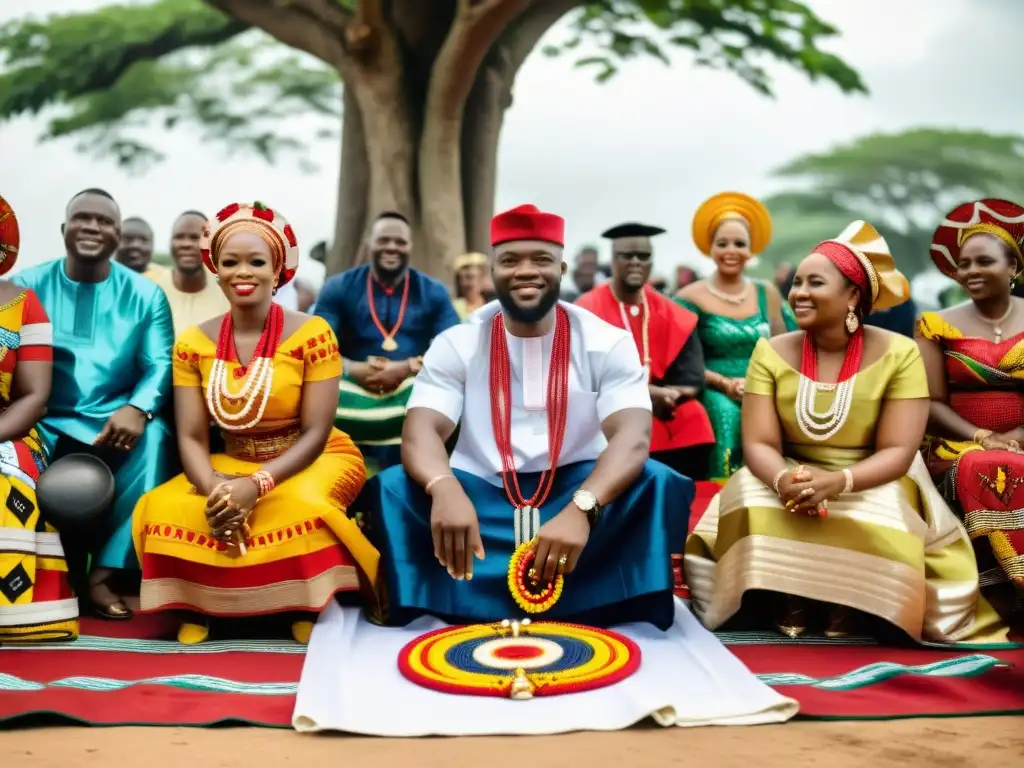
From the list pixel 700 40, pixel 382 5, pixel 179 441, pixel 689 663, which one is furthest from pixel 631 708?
pixel 700 40

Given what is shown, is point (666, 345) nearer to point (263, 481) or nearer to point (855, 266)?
point (855, 266)

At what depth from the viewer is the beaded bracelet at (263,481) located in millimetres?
4430

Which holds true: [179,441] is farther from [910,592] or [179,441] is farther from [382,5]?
[382,5]

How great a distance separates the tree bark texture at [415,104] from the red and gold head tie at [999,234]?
22.8ft

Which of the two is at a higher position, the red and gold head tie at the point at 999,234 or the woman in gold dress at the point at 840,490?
the red and gold head tie at the point at 999,234

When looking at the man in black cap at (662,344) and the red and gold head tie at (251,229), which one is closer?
the red and gold head tie at (251,229)

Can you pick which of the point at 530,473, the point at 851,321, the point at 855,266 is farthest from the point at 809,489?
the point at 530,473

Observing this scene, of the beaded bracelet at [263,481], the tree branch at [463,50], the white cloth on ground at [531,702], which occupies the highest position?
the tree branch at [463,50]

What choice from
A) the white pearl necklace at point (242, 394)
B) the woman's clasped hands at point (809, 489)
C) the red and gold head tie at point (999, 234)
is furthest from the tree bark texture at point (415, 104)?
the woman's clasped hands at point (809, 489)

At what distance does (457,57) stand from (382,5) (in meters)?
1.18

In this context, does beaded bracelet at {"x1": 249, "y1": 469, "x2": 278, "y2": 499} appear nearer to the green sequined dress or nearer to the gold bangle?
the gold bangle

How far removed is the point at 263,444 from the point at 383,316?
2.26 meters

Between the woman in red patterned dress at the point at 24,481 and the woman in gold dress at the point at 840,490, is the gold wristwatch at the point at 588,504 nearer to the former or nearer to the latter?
the woman in gold dress at the point at 840,490

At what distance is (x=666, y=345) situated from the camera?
6.88 m
